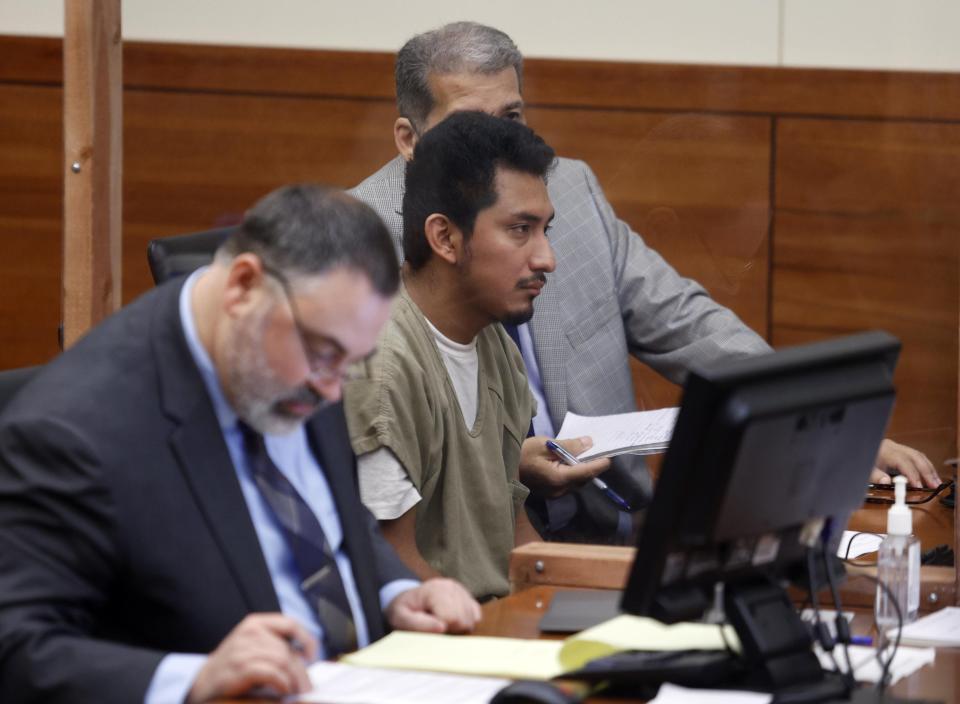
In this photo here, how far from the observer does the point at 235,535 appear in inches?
71.3

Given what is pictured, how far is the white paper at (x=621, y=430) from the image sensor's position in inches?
112

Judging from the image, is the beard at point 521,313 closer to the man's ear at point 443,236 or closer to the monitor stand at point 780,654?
the man's ear at point 443,236

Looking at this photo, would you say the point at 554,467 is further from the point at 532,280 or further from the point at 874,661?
the point at 874,661

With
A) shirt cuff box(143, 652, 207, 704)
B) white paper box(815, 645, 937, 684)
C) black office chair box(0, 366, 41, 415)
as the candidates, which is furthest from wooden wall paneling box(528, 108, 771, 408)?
shirt cuff box(143, 652, 207, 704)

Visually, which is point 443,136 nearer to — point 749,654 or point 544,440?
point 544,440

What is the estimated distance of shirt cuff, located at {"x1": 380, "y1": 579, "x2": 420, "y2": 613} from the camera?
2.10 m

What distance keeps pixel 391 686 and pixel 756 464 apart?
0.48 meters

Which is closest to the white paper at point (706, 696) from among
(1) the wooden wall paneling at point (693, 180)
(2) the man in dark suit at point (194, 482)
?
(2) the man in dark suit at point (194, 482)

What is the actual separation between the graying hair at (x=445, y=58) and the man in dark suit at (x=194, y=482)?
61.9 inches

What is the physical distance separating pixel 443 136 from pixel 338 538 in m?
1.06

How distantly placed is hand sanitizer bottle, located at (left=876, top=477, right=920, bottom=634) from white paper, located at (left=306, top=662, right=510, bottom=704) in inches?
26.9

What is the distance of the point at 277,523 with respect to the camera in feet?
6.23

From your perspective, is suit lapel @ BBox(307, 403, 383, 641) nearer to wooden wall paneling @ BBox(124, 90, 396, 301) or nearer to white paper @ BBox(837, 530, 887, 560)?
white paper @ BBox(837, 530, 887, 560)

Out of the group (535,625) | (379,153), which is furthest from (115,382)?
(379,153)
